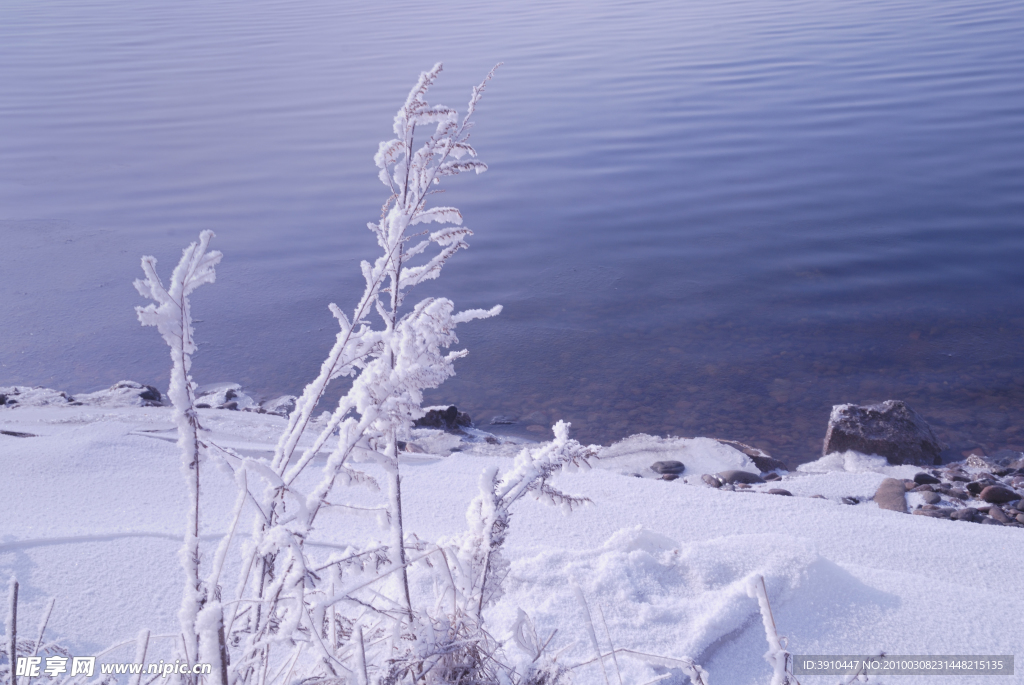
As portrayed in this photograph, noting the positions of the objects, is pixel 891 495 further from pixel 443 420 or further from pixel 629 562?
pixel 443 420

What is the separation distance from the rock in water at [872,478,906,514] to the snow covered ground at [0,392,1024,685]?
2.45ft

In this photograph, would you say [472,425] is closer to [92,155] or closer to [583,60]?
[92,155]

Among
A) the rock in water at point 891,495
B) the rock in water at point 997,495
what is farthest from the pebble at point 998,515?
the rock in water at point 891,495

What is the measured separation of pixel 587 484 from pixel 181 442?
2.02 meters

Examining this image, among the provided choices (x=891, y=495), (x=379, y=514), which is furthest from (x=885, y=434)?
(x=379, y=514)

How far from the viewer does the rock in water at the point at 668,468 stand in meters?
4.00

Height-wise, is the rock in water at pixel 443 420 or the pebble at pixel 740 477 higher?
the rock in water at pixel 443 420

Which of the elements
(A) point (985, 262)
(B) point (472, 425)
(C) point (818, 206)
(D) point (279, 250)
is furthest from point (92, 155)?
(A) point (985, 262)

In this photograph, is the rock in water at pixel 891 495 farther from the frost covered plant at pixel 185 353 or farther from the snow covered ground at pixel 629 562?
the frost covered plant at pixel 185 353

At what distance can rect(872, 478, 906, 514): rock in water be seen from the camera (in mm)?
3373

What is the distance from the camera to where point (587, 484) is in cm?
283

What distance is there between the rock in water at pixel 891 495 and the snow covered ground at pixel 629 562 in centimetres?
75

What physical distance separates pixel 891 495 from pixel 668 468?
1.09m

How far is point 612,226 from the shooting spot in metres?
7.60
